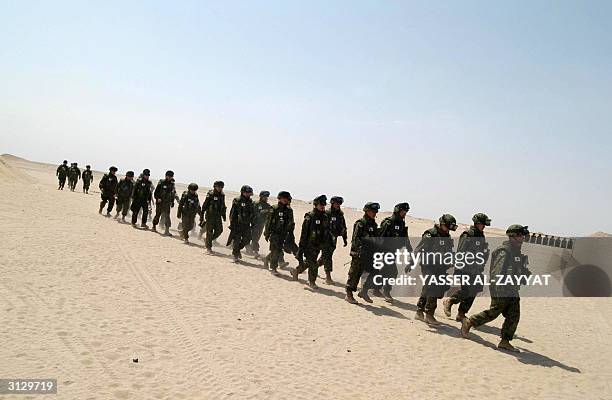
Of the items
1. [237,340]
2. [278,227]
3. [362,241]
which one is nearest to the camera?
[237,340]

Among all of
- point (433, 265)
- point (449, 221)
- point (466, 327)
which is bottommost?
point (466, 327)

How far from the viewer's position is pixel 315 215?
1034 centimetres

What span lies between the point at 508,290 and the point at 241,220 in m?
8.06

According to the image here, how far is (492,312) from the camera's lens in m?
7.28

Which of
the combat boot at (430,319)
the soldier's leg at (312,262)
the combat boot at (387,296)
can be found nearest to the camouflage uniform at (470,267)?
the combat boot at (430,319)

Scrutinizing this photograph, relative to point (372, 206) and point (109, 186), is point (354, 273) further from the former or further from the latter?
point (109, 186)

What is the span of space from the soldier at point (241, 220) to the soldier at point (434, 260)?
238 inches

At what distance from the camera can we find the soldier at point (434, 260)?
834 cm

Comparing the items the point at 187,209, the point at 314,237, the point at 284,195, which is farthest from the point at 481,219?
the point at 187,209

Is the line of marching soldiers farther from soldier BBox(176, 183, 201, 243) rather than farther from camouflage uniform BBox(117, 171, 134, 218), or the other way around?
camouflage uniform BBox(117, 171, 134, 218)

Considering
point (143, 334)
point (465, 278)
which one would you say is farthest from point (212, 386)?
point (465, 278)

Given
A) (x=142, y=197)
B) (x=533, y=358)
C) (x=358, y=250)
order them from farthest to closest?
(x=142, y=197), (x=358, y=250), (x=533, y=358)

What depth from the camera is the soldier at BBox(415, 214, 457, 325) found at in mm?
8344

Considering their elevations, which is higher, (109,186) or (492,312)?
(109,186)
